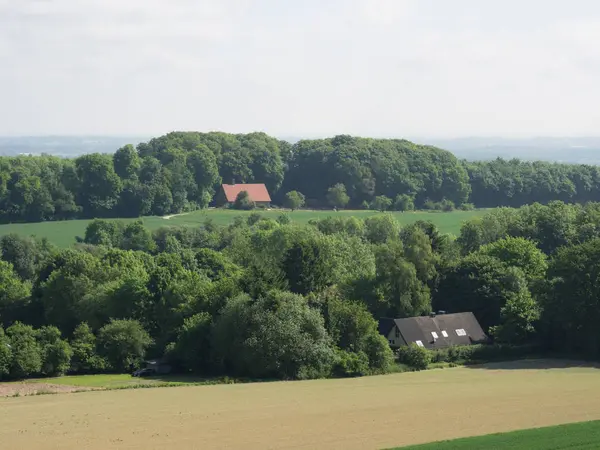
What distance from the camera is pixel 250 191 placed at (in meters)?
141

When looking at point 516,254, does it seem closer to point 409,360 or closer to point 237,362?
point 409,360

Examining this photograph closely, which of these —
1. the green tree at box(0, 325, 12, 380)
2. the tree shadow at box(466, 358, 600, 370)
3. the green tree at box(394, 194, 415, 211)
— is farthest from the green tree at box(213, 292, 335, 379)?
the green tree at box(394, 194, 415, 211)

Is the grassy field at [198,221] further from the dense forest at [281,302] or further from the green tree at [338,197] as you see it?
the dense forest at [281,302]

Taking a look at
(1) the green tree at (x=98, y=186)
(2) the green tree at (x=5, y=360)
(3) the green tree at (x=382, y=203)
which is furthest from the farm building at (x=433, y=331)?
(3) the green tree at (x=382, y=203)

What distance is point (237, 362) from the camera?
6041 cm

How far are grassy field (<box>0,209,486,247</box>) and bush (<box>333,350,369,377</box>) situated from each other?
155 feet

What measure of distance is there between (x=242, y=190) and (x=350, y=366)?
81.2 metres

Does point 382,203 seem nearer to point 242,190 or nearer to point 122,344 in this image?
point 242,190

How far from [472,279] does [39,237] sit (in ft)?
162

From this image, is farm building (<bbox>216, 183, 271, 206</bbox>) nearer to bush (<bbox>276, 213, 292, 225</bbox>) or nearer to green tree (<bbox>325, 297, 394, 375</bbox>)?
bush (<bbox>276, 213, 292, 225</bbox>)

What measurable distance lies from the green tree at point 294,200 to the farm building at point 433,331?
232 ft

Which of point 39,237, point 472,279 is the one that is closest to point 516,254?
point 472,279

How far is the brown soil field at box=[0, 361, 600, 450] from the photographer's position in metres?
41.7

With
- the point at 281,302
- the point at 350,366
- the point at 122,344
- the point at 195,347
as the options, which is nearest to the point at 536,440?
the point at 350,366
